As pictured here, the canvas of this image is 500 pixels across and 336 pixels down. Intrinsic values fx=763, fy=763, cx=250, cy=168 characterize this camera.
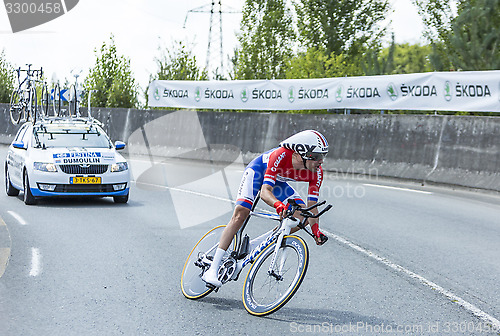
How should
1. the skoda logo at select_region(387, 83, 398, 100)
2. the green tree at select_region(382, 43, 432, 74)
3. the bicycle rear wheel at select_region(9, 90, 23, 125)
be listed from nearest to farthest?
the skoda logo at select_region(387, 83, 398, 100) → the bicycle rear wheel at select_region(9, 90, 23, 125) → the green tree at select_region(382, 43, 432, 74)

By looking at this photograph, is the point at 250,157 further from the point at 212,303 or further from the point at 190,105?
the point at 212,303

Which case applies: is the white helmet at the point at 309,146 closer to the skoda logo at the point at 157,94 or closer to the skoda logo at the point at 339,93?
the skoda logo at the point at 339,93

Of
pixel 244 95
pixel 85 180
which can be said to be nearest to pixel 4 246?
pixel 85 180

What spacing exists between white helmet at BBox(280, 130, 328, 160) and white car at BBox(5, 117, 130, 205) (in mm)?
8092

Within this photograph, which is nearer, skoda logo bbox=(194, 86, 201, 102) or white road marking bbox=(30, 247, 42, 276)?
white road marking bbox=(30, 247, 42, 276)

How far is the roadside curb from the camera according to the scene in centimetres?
820

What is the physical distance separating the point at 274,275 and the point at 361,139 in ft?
46.3

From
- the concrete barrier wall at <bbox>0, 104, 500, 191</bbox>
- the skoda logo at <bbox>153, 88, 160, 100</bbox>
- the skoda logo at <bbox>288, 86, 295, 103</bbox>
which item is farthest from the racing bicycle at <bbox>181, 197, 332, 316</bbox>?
the skoda logo at <bbox>153, 88, 160, 100</bbox>

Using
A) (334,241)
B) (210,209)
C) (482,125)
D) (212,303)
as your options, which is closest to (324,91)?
(482,125)

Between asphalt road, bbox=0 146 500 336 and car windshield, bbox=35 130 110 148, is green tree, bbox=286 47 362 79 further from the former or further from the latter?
car windshield, bbox=35 130 110 148

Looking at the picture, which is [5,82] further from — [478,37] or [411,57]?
[411,57]

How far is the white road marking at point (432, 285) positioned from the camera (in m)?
6.29

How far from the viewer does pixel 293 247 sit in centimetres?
600

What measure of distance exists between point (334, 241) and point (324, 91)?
11735mm
